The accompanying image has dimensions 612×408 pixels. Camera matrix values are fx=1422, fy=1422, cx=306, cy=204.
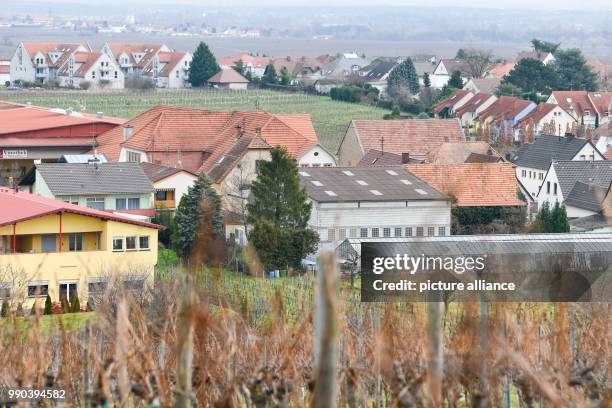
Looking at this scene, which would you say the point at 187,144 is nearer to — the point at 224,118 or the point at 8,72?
the point at 224,118

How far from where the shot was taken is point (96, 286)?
19.9 meters

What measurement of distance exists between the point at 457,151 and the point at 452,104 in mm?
22592

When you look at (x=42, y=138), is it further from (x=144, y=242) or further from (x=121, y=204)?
(x=144, y=242)

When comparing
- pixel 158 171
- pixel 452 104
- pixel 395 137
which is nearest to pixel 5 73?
pixel 452 104

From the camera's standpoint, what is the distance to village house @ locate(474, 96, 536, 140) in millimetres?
51344

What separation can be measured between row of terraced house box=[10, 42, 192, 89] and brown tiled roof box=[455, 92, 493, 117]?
2433cm

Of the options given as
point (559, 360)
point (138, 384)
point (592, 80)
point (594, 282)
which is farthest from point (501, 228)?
point (592, 80)

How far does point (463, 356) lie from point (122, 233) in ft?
45.6

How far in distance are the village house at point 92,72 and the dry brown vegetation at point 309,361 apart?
65.6m

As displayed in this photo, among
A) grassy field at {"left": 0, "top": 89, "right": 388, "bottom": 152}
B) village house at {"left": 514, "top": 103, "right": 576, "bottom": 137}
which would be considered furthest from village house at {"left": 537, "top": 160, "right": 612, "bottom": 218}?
grassy field at {"left": 0, "top": 89, "right": 388, "bottom": 152}

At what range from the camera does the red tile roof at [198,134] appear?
35.5m

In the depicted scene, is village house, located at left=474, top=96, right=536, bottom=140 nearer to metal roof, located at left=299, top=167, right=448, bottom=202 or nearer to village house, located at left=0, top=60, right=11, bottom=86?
metal roof, located at left=299, top=167, right=448, bottom=202

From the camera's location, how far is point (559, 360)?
10.9 meters

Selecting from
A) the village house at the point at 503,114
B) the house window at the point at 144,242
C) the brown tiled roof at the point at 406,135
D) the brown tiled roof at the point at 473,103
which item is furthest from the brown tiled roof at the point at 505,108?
the house window at the point at 144,242
